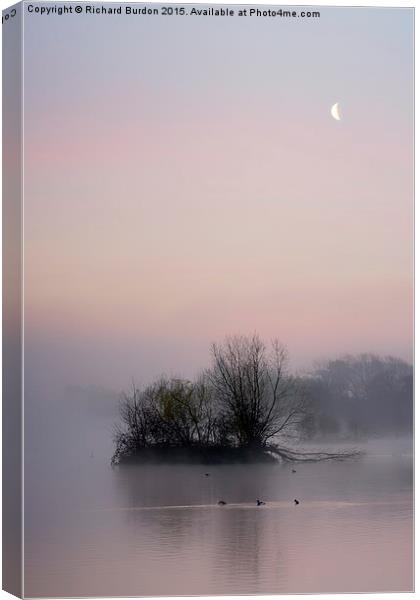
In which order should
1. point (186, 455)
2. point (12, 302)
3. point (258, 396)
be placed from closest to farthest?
point (12, 302)
point (186, 455)
point (258, 396)

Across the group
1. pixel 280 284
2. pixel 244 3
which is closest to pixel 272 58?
pixel 244 3

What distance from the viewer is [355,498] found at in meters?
15.0

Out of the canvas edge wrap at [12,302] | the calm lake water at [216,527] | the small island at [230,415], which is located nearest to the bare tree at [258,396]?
the small island at [230,415]

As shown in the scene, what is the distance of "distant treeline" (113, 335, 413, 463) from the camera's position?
48.6 feet

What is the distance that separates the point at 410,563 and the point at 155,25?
4.63 metres

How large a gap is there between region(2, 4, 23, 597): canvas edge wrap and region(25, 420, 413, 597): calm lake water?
195mm

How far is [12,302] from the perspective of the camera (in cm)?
1464

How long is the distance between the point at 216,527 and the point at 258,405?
3.37 feet

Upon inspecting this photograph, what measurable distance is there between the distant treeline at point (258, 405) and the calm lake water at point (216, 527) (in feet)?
0.58

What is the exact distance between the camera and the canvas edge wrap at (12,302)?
1453cm

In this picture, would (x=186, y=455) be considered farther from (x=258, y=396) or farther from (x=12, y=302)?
(x=12, y=302)

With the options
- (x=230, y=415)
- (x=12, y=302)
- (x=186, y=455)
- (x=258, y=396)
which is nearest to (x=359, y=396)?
(x=258, y=396)

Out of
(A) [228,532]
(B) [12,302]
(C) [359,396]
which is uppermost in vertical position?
(B) [12,302]

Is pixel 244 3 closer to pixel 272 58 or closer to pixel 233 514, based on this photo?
pixel 272 58
